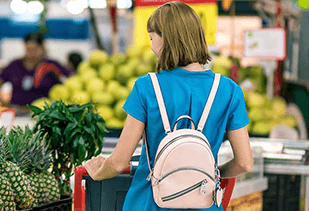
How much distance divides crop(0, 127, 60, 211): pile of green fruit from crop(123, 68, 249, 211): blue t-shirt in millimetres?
456

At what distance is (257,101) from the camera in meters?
4.29

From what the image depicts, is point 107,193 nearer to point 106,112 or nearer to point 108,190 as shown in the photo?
point 108,190

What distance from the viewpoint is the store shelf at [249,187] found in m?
2.48

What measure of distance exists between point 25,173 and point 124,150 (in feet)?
1.97

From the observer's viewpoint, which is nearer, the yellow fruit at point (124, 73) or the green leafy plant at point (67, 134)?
the green leafy plant at point (67, 134)

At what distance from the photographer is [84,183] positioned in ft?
5.38

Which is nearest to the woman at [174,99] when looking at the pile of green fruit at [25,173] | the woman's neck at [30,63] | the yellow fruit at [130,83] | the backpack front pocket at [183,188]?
the backpack front pocket at [183,188]

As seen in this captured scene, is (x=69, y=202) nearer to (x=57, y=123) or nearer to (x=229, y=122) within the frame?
(x=57, y=123)

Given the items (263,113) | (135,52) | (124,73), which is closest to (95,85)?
(124,73)

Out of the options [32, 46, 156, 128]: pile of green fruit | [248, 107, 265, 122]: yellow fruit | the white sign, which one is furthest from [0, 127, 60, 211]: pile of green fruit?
the white sign

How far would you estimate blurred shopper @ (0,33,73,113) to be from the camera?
503cm

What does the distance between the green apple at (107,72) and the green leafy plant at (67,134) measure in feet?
6.41

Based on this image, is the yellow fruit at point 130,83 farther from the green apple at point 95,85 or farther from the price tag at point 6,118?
the price tag at point 6,118

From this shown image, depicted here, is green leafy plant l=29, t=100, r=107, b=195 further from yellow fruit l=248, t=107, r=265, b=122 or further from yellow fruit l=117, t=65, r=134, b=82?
yellow fruit l=248, t=107, r=265, b=122
